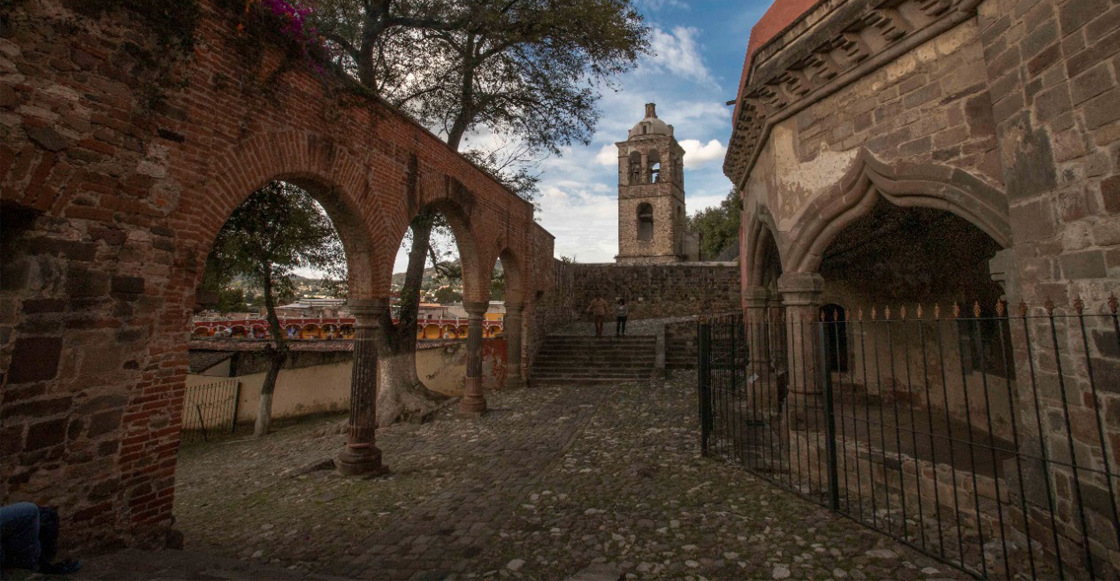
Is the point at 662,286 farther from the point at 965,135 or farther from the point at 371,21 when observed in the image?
the point at 965,135

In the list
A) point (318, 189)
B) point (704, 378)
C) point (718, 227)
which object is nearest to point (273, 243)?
point (318, 189)

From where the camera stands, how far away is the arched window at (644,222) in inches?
1248

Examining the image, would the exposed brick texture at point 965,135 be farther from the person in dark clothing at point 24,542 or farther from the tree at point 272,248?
the tree at point 272,248

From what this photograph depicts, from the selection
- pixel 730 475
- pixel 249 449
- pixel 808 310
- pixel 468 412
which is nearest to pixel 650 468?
pixel 730 475

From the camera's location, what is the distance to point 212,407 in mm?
14203

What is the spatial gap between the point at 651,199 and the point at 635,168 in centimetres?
275

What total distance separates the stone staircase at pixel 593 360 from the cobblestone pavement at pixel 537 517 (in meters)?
5.08

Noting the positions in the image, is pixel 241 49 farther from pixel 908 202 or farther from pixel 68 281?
pixel 908 202

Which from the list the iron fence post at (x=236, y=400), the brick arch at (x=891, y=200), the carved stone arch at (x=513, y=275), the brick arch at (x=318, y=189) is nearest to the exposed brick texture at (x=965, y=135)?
the brick arch at (x=891, y=200)

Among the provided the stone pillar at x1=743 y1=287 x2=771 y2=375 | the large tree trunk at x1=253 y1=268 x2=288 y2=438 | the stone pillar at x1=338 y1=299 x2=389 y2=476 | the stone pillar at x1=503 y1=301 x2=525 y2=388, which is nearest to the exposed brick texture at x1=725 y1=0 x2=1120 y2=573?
the stone pillar at x1=743 y1=287 x2=771 y2=375

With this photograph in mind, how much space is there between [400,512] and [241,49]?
5058 millimetres

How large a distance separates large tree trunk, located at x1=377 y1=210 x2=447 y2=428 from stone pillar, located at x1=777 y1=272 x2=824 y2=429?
7187 mm

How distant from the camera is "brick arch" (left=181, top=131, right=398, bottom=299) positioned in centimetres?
467

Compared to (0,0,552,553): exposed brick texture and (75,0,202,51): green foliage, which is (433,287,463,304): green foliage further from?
(75,0,202,51): green foliage
